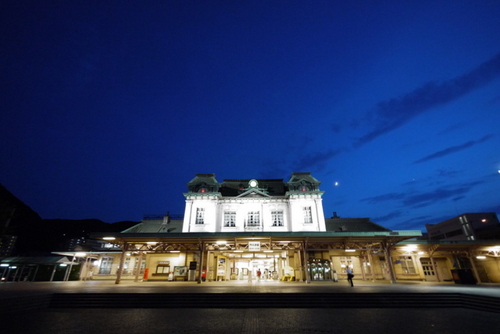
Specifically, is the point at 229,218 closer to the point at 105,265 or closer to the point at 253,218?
the point at 253,218

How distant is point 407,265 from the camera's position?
25047 mm

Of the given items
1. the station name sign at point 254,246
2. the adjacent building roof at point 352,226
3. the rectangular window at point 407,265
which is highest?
the adjacent building roof at point 352,226

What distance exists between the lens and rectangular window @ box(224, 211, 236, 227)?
26.1 meters

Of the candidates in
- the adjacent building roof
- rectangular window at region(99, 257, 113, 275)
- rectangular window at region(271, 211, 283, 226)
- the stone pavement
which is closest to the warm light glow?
the adjacent building roof

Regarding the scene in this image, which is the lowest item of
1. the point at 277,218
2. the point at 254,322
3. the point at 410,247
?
the point at 254,322

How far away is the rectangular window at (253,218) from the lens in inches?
1026

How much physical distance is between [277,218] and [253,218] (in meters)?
2.92

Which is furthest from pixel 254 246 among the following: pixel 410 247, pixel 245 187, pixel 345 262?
pixel 410 247

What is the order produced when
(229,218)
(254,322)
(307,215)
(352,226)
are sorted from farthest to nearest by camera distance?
1. (352,226)
2. (229,218)
3. (307,215)
4. (254,322)

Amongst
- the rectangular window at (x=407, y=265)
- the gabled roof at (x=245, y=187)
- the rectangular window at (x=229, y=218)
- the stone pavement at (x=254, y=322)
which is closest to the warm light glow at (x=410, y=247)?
the rectangular window at (x=407, y=265)

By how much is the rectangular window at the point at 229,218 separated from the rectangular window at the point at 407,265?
19743 mm

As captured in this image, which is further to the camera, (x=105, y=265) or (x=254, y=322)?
(x=105, y=265)

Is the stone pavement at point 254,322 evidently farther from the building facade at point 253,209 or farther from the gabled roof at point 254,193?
the gabled roof at point 254,193

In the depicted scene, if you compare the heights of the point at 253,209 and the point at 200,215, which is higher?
the point at 253,209
